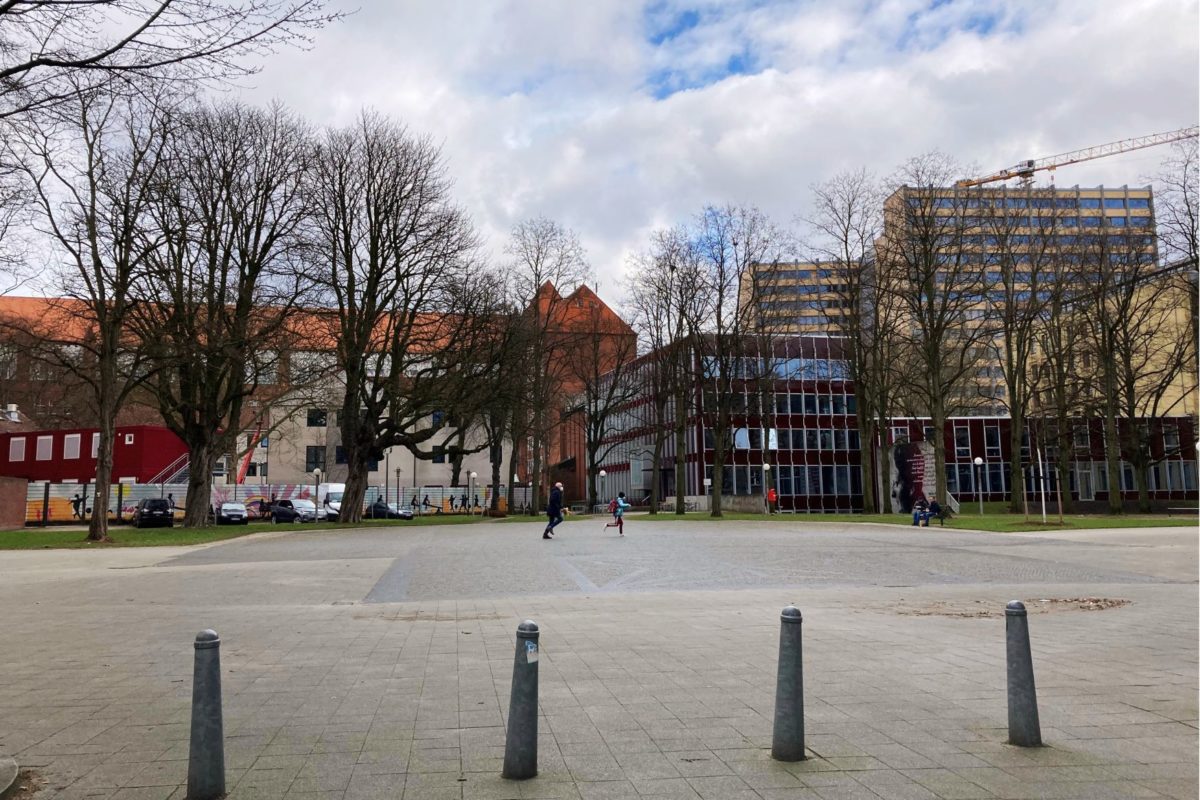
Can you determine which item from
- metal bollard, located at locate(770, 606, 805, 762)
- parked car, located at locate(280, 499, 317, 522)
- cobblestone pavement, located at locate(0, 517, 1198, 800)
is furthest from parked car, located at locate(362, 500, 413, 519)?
metal bollard, located at locate(770, 606, 805, 762)

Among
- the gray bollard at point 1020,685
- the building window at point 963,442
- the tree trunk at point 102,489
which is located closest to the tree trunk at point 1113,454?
the building window at point 963,442

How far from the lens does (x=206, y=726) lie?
438 cm

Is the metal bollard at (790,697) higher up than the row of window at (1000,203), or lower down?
lower down

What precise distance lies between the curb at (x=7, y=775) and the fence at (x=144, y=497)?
3872cm

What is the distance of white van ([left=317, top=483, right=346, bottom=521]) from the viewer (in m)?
54.6

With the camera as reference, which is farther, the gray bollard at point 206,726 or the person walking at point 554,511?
the person walking at point 554,511

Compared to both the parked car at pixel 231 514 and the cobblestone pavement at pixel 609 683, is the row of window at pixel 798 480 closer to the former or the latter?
the parked car at pixel 231 514

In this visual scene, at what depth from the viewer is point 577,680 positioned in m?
7.47

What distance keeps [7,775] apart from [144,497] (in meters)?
51.4

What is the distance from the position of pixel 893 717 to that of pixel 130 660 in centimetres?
697

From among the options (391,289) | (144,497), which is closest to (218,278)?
(391,289)

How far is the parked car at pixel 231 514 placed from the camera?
158 ft

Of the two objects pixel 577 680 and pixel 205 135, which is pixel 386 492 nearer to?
pixel 205 135

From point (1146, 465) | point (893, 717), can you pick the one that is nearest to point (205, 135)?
point (893, 717)
